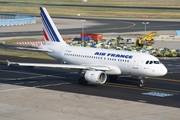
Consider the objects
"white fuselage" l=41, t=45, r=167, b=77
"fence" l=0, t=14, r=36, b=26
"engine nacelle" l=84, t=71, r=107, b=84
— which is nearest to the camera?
"white fuselage" l=41, t=45, r=167, b=77

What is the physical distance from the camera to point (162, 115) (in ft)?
152

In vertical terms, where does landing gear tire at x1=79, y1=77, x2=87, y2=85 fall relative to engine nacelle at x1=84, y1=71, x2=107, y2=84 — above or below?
below

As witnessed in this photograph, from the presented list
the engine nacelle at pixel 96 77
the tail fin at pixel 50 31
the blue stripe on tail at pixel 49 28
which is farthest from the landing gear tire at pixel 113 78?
the blue stripe on tail at pixel 49 28

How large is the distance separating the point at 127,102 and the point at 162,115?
6.46m

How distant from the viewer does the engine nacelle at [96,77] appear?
59.2m

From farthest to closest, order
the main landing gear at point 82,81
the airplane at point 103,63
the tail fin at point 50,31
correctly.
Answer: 1. the tail fin at point 50,31
2. the main landing gear at point 82,81
3. the airplane at point 103,63

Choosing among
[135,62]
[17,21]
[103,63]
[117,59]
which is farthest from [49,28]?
[17,21]

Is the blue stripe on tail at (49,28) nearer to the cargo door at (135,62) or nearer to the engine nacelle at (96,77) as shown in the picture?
the engine nacelle at (96,77)

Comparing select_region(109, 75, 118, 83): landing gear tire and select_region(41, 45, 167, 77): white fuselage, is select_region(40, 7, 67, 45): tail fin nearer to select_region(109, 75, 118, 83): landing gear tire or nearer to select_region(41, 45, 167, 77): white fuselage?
select_region(41, 45, 167, 77): white fuselage

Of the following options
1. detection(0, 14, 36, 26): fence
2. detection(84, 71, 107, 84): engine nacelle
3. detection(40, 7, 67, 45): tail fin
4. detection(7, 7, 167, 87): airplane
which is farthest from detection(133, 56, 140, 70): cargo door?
detection(0, 14, 36, 26): fence

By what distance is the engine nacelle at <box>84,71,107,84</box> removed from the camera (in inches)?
2329

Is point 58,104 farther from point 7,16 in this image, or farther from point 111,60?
point 7,16

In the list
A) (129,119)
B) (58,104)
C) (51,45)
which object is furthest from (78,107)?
(51,45)

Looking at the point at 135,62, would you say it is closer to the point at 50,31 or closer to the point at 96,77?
the point at 96,77
